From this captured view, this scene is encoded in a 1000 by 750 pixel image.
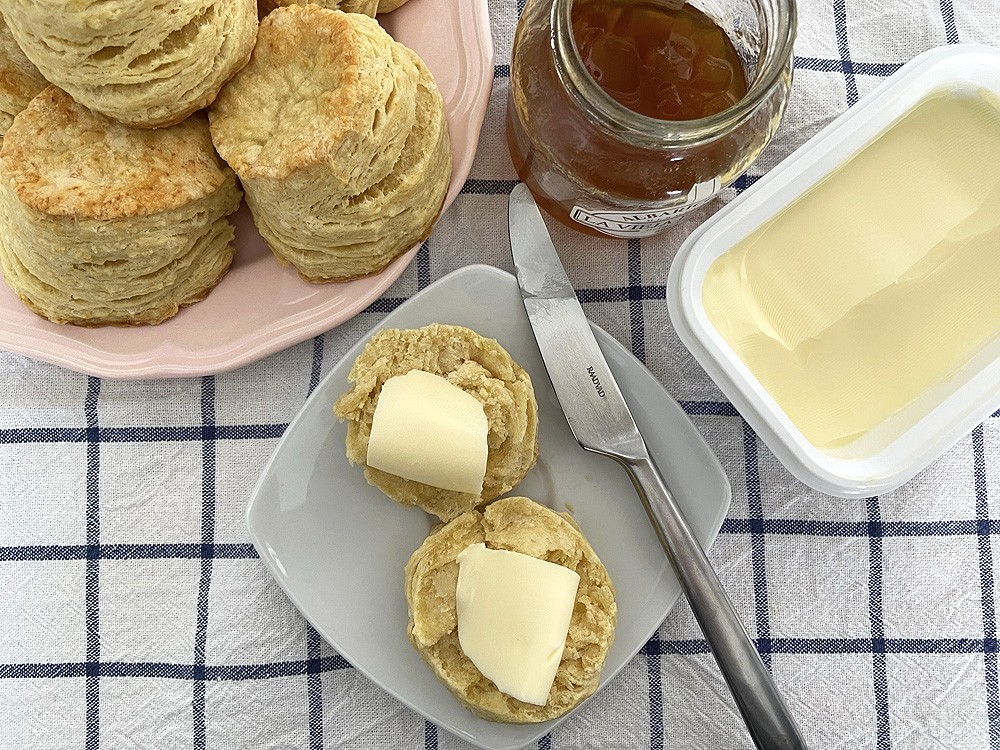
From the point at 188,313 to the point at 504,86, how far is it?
2.09 ft

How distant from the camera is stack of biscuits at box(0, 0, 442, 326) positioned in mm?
954

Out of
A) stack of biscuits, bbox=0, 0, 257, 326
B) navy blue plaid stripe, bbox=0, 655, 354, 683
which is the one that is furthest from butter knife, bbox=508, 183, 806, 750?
navy blue plaid stripe, bbox=0, 655, 354, 683

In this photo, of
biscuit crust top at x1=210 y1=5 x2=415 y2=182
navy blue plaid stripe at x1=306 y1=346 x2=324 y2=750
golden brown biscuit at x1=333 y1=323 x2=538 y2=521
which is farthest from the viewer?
navy blue plaid stripe at x1=306 y1=346 x2=324 y2=750

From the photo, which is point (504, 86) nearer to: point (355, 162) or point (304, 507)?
point (355, 162)

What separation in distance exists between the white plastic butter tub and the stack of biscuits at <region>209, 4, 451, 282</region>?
1.44 feet

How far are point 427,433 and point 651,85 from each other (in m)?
0.56

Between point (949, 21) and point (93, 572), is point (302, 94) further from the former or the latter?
point (949, 21)

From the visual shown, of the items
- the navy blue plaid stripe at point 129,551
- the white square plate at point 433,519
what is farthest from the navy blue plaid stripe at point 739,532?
the white square plate at point 433,519

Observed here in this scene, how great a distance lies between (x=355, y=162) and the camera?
1.03m

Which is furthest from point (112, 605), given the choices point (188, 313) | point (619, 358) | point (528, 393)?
point (619, 358)

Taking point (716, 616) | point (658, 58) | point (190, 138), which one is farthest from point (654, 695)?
point (190, 138)

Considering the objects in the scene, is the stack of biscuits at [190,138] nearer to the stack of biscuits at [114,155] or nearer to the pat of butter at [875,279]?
the stack of biscuits at [114,155]

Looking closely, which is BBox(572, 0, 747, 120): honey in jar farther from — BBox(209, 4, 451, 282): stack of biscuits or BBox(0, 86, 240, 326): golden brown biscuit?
BBox(0, 86, 240, 326): golden brown biscuit

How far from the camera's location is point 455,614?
1.19m
